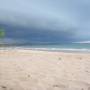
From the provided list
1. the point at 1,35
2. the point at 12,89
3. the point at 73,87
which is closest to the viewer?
the point at 12,89

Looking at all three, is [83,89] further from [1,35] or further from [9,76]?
[1,35]

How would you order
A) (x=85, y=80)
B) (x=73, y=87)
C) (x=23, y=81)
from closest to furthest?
(x=73, y=87) < (x=23, y=81) < (x=85, y=80)

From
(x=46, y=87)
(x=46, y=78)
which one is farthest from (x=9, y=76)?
(x=46, y=87)

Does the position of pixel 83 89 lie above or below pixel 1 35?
below

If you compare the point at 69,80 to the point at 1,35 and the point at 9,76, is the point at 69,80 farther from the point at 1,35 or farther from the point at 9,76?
the point at 1,35

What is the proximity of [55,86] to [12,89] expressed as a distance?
1.33m

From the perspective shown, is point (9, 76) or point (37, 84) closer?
point (37, 84)

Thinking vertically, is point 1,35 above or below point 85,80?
above

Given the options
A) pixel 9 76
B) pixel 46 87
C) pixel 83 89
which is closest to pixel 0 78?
pixel 9 76

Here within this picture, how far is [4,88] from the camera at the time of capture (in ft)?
21.7

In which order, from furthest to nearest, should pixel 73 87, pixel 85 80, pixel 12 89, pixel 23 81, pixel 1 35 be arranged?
pixel 1 35, pixel 85 80, pixel 23 81, pixel 73 87, pixel 12 89

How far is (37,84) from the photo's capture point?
23.5 ft

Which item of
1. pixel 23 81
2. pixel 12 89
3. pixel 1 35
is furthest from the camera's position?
pixel 1 35

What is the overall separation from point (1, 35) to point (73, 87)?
4670 centimetres
